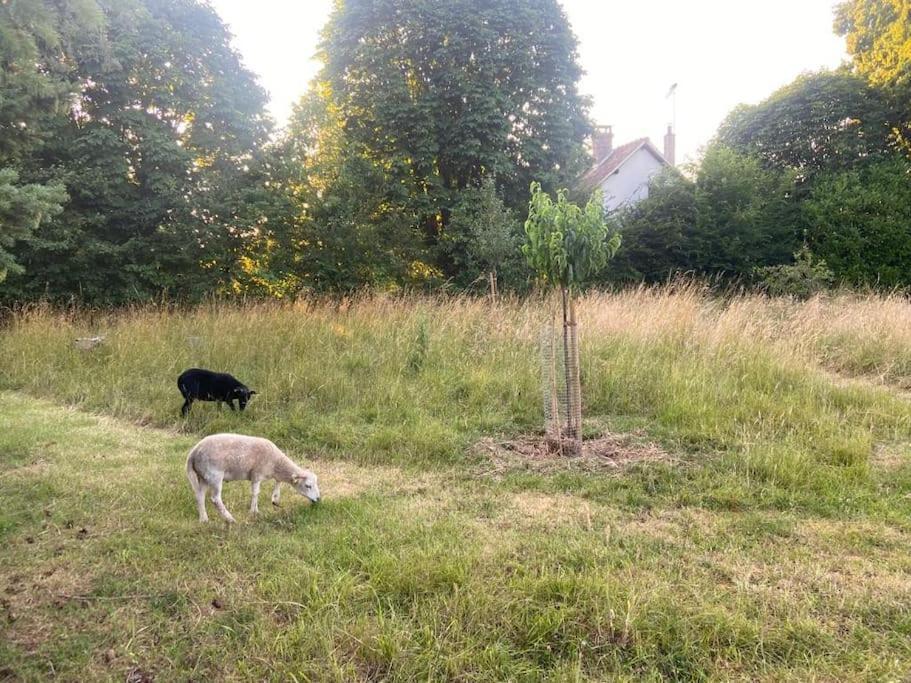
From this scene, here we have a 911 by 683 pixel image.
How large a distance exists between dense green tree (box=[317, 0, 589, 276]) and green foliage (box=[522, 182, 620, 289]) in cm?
A: 956

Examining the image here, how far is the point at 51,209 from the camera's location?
417 cm

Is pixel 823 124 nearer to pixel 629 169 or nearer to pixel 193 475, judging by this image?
pixel 629 169

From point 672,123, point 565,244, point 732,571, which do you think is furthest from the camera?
point 672,123

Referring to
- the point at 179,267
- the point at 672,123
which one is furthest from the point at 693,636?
the point at 672,123

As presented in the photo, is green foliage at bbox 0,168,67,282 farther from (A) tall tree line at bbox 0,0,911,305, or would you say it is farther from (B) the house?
(B) the house

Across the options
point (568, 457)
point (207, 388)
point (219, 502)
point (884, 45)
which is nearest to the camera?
point (219, 502)

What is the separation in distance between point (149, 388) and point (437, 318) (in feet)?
13.3

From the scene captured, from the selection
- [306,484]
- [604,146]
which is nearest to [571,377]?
[306,484]

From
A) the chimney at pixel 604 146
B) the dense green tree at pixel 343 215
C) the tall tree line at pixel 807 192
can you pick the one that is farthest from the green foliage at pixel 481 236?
the chimney at pixel 604 146

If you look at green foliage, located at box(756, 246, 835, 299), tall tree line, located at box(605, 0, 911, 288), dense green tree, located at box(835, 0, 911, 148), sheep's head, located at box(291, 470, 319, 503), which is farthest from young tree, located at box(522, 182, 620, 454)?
dense green tree, located at box(835, 0, 911, 148)

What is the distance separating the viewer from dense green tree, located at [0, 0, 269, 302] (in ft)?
34.4

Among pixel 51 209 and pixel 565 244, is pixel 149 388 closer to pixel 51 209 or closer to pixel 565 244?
pixel 51 209

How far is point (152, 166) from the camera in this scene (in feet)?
36.4

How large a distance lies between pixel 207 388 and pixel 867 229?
15917 mm
